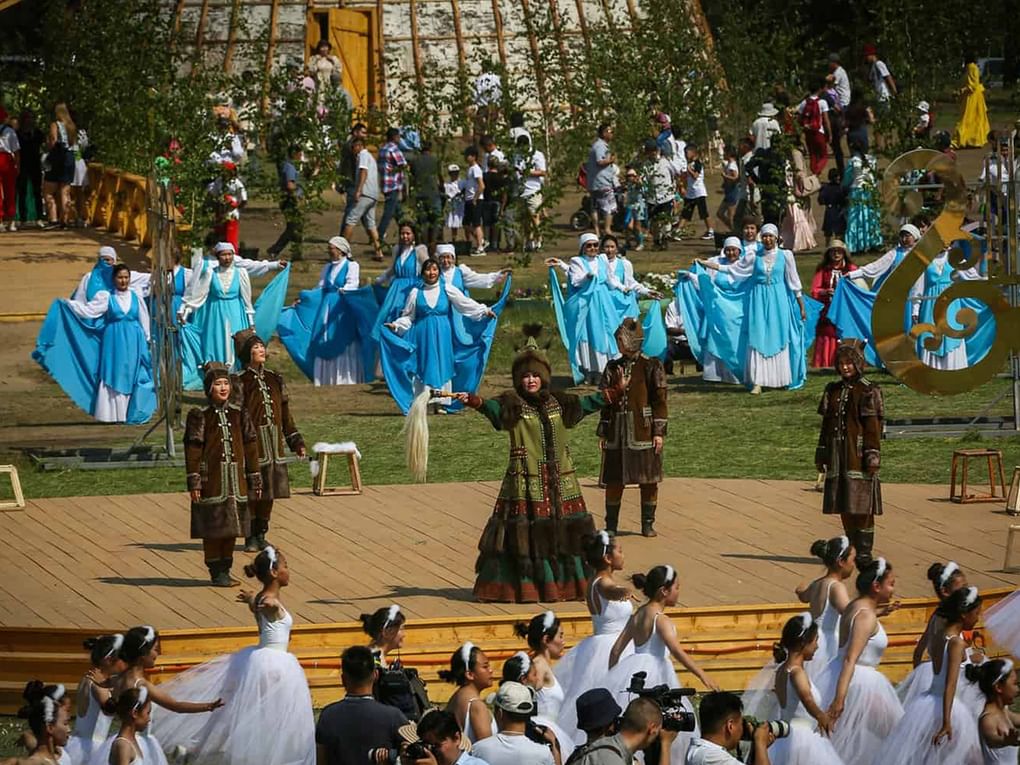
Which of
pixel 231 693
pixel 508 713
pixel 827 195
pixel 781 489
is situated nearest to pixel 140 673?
pixel 231 693

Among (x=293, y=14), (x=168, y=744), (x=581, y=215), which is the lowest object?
(x=168, y=744)

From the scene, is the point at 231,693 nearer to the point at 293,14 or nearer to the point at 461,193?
the point at 461,193

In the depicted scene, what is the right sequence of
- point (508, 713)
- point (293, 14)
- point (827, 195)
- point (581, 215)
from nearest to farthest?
point (508, 713), point (827, 195), point (581, 215), point (293, 14)

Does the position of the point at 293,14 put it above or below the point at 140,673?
above

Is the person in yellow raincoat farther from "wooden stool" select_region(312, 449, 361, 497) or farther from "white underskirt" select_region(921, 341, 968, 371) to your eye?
"wooden stool" select_region(312, 449, 361, 497)

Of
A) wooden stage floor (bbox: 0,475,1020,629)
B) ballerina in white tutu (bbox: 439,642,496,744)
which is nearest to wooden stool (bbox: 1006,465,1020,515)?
wooden stage floor (bbox: 0,475,1020,629)

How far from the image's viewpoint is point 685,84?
30.3 meters

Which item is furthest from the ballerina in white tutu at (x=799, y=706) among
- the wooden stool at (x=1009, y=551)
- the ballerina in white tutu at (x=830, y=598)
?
the wooden stool at (x=1009, y=551)

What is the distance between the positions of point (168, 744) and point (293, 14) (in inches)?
1072

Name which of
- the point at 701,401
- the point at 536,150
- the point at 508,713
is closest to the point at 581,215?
the point at 536,150

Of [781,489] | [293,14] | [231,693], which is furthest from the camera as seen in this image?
[293,14]

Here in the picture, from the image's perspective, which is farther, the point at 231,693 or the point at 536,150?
the point at 536,150

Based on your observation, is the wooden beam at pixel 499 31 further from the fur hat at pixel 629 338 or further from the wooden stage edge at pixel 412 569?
the fur hat at pixel 629 338

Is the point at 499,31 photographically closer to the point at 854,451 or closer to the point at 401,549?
the point at 401,549
